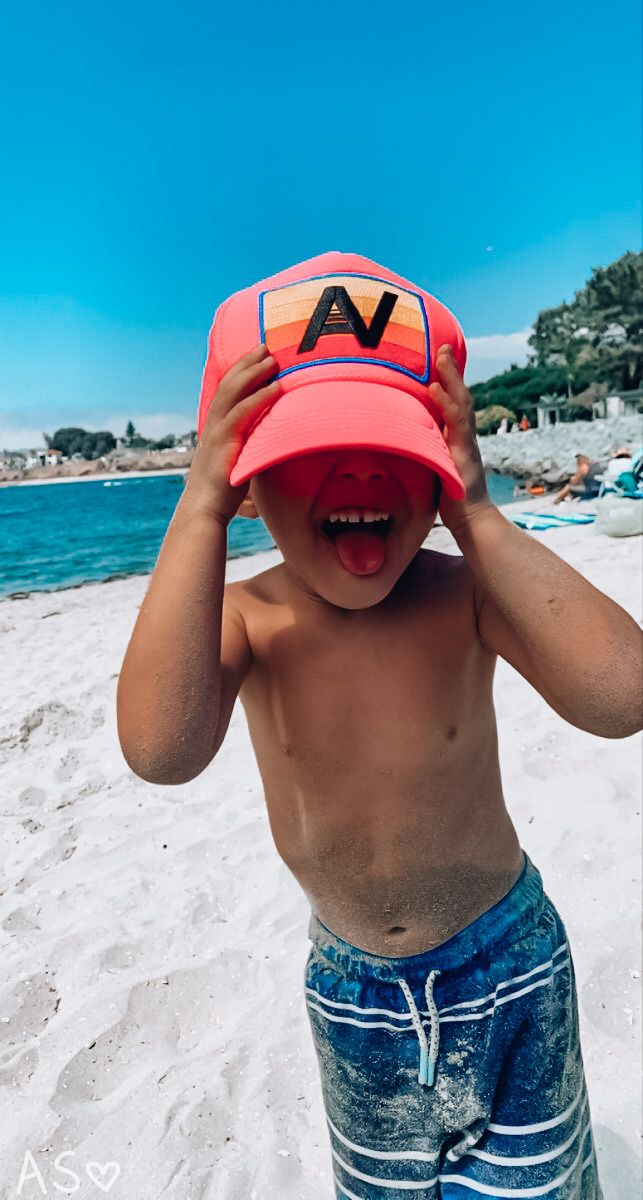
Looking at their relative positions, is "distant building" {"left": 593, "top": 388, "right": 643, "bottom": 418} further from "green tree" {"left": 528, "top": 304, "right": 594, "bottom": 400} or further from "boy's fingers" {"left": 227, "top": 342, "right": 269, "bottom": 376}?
"boy's fingers" {"left": 227, "top": 342, "right": 269, "bottom": 376}

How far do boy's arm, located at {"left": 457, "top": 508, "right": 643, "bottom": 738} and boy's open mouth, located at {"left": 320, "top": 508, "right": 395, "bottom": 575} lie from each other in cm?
13

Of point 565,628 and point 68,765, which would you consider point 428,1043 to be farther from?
point 68,765

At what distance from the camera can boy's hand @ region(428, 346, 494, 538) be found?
978 mm

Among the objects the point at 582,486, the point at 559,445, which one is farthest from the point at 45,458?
the point at 582,486

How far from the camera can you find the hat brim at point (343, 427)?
0.88 meters

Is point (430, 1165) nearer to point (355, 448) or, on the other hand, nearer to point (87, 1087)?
point (355, 448)

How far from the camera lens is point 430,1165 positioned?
1160 mm

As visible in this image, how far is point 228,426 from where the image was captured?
96cm

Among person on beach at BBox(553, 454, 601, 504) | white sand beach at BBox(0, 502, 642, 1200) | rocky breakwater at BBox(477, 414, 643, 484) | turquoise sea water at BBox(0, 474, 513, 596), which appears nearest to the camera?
white sand beach at BBox(0, 502, 642, 1200)

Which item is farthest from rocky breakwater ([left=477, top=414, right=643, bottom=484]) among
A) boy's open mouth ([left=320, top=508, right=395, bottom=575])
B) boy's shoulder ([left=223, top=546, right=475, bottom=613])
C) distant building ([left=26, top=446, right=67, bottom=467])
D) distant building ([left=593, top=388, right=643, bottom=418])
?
distant building ([left=26, top=446, right=67, bottom=467])

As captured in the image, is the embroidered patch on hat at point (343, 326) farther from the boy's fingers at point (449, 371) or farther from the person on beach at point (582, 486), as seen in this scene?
the person on beach at point (582, 486)

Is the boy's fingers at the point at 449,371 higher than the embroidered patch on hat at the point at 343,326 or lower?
lower

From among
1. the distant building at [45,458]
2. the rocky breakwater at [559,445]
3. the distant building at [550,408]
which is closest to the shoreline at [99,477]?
the distant building at [45,458]

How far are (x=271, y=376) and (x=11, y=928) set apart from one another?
2460 millimetres
